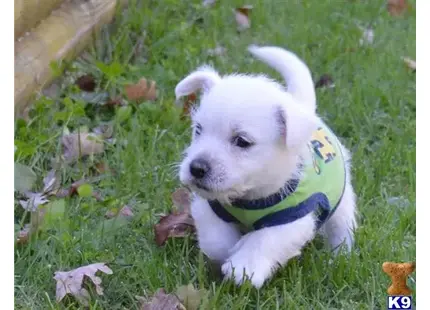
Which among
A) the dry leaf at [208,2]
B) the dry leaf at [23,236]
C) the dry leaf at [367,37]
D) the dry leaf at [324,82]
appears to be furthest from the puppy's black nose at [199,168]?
the dry leaf at [208,2]

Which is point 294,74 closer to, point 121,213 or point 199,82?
point 199,82

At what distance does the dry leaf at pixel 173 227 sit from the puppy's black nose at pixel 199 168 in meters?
0.41

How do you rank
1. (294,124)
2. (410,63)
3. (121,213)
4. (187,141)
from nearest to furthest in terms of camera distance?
(294,124), (121,213), (187,141), (410,63)

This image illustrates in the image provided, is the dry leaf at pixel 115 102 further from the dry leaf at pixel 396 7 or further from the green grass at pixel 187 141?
the dry leaf at pixel 396 7

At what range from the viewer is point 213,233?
8.13ft

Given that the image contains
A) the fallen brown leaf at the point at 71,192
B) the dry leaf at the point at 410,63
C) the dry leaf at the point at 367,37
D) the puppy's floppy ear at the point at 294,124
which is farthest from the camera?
the dry leaf at the point at 367,37

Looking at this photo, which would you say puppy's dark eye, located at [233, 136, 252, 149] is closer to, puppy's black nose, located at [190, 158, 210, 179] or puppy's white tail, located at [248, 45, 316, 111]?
puppy's black nose, located at [190, 158, 210, 179]

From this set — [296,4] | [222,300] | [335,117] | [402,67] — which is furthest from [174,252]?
[296,4]

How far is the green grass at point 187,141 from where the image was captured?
245 centimetres

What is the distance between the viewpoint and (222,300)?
7.59 ft

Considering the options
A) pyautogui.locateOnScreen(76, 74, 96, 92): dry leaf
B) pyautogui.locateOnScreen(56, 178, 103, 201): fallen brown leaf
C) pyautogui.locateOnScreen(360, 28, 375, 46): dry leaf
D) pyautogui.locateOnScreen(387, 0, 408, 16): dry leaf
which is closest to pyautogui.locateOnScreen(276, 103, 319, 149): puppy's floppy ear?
pyautogui.locateOnScreen(56, 178, 103, 201): fallen brown leaf

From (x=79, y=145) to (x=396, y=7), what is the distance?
8.54 feet

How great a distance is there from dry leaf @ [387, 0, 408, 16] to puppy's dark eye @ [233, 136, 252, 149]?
2955 millimetres

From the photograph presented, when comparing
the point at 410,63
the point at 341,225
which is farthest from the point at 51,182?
the point at 410,63
